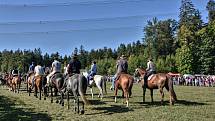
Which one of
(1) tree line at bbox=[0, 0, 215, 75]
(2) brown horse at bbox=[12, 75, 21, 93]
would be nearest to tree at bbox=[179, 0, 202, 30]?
(1) tree line at bbox=[0, 0, 215, 75]

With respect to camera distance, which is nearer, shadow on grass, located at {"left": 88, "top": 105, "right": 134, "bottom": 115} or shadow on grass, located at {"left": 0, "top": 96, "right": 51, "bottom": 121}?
shadow on grass, located at {"left": 0, "top": 96, "right": 51, "bottom": 121}

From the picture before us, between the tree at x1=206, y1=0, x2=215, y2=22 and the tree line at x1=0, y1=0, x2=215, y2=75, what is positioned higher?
the tree at x1=206, y1=0, x2=215, y2=22

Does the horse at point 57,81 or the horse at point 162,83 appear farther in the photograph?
the horse at point 57,81

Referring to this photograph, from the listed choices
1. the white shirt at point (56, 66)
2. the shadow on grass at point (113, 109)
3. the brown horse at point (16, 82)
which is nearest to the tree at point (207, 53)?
the brown horse at point (16, 82)

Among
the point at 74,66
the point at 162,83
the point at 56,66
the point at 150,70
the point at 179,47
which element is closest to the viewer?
the point at 74,66

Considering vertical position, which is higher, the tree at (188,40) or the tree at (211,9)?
the tree at (211,9)

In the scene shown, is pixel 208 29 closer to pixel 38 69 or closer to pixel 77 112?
pixel 38 69

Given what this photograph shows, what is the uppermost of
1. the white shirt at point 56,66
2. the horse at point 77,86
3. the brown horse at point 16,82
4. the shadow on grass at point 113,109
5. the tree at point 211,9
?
the tree at point 211,9

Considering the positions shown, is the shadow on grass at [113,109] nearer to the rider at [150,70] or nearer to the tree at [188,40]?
the rider at [150,70]

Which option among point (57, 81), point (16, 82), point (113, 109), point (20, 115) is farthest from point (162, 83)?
point (16, 82)

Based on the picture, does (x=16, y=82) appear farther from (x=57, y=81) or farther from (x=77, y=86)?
(x=77, y=86)

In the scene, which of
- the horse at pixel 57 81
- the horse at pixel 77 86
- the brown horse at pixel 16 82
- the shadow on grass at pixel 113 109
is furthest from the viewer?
the brown horse at pixel 16 82

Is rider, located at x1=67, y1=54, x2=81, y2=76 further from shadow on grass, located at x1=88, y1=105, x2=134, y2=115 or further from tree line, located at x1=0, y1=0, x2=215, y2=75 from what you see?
tree line, located at x1=0, y1=0, x2=215, y2=75

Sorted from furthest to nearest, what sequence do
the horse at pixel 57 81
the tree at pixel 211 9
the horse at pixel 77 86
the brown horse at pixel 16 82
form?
the tree at pixel 211 9 < the brown horse at pixel 16 82 < the horse at pixel 57 81 < the horse at pixel 77 86
